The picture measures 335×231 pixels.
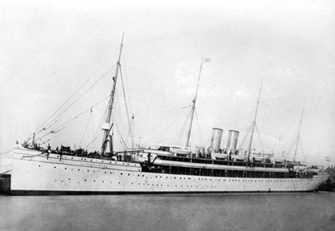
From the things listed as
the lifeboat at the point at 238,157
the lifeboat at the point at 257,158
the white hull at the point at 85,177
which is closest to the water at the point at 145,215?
the white hull at the point at 85,177

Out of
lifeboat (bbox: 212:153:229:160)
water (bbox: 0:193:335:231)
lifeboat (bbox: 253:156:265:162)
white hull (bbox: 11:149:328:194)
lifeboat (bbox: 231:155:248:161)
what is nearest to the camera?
water (bbox: 0:193:335:231)

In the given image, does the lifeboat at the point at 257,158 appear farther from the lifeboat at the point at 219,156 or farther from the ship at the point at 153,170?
the lifeboat at the point at 219,156

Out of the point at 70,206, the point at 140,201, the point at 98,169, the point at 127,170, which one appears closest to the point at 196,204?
the point at 140,201

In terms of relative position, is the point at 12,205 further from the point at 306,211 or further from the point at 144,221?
the point at 306,211

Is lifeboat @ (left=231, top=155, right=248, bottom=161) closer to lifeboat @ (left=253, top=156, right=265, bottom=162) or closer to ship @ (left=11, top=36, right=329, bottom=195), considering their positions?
ship @ (left=11, top=36, right=329, bottom=195)

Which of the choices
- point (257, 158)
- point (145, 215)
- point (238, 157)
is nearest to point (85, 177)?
point (145, 215)

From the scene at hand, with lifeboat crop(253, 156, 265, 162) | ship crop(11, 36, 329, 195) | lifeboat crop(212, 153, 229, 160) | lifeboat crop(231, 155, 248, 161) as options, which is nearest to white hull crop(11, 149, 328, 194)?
ship crop(11, 36, 329, 195)

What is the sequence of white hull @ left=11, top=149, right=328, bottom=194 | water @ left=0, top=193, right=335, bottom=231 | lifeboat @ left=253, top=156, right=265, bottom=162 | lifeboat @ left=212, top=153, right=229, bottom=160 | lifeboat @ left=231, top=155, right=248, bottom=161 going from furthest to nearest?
lifeboat @ left=253, top=156, right=265, bottom=162
lifeboat @ left=231, top=155, right=248, bottom=161
lifeboat @ left=212, top=153, right=229, bottom=160
white hull @ left=11, top=149, right=328, bottom=194
water @ left=0, top=193, right=335, bottom=231
